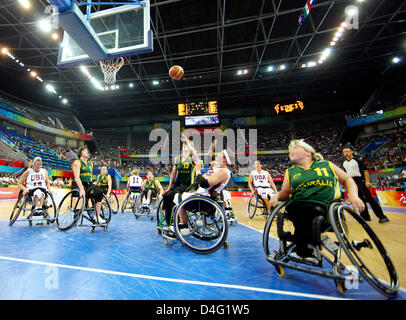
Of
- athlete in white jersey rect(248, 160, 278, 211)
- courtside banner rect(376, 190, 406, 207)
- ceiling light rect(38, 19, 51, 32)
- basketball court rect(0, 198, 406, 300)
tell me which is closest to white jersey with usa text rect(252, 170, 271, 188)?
athlete in white jersey rect(248, 160, 278, 211)

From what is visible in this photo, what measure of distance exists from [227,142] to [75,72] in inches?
761

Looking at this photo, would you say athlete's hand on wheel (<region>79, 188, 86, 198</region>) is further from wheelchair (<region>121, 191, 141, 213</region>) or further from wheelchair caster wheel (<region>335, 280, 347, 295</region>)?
wheelchair caster wheel (<region>335, 280, 347, 295</region>)

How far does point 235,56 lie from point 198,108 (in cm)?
596

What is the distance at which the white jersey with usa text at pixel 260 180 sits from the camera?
560 centimetres

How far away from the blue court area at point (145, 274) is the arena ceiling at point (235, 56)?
40.4ft

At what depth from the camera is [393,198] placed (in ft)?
29.0

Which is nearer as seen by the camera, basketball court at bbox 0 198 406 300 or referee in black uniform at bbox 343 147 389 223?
basketball court at bbox 0 198 406 300

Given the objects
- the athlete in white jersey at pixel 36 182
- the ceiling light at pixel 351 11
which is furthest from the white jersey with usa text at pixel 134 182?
the ceiling light at pixel 351 11

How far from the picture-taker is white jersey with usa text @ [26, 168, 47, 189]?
455 centimetres

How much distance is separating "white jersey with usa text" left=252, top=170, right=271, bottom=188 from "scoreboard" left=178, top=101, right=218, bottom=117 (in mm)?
14176

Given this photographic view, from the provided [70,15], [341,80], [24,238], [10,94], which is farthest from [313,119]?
[10,94]

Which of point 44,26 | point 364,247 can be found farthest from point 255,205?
point 44,26

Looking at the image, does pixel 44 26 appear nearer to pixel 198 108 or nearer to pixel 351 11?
pixel 198 108

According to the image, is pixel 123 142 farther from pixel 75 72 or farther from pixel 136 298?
pixel 136 298
